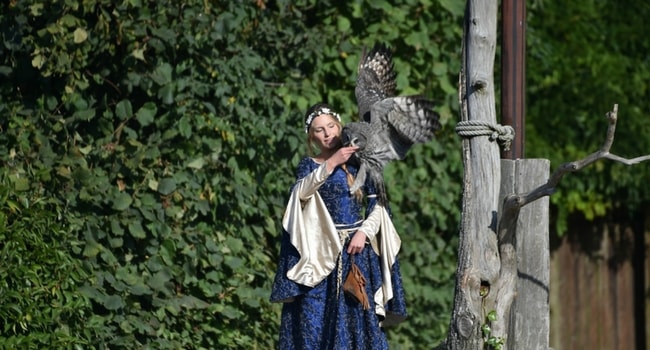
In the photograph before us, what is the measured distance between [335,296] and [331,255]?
0.20 metres

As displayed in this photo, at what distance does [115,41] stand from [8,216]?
124 centimetres

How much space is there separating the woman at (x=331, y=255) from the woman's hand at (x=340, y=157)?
5.1 inches

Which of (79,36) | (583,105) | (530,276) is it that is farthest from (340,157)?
(583,105)

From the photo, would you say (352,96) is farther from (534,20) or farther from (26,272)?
(26,272)

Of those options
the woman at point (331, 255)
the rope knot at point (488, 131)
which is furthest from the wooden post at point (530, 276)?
the woman at point (331, 255)

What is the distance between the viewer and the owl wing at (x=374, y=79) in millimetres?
5586

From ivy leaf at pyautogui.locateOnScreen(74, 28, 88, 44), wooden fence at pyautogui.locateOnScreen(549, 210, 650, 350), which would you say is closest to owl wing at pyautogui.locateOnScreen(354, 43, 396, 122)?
ivy leaf at pyautogui.locateOnScreen(74, 28, 88, 44)

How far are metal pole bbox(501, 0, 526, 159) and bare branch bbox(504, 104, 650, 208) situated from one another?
0.35 meters

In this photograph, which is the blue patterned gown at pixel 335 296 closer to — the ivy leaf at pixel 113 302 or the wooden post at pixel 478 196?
the wooden post at pixel 478 196

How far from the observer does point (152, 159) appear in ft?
21.5

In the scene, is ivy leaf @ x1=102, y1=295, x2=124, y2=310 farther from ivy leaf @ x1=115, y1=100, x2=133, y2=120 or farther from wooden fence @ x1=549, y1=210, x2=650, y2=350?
wooden fence @ x1=549, y1=210, x2=650, y2=350

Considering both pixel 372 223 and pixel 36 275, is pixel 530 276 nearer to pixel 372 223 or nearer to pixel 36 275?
pixel 372 223

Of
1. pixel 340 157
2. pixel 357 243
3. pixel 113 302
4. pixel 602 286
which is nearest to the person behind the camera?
pixel 340 157

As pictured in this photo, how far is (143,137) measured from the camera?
6742mm
